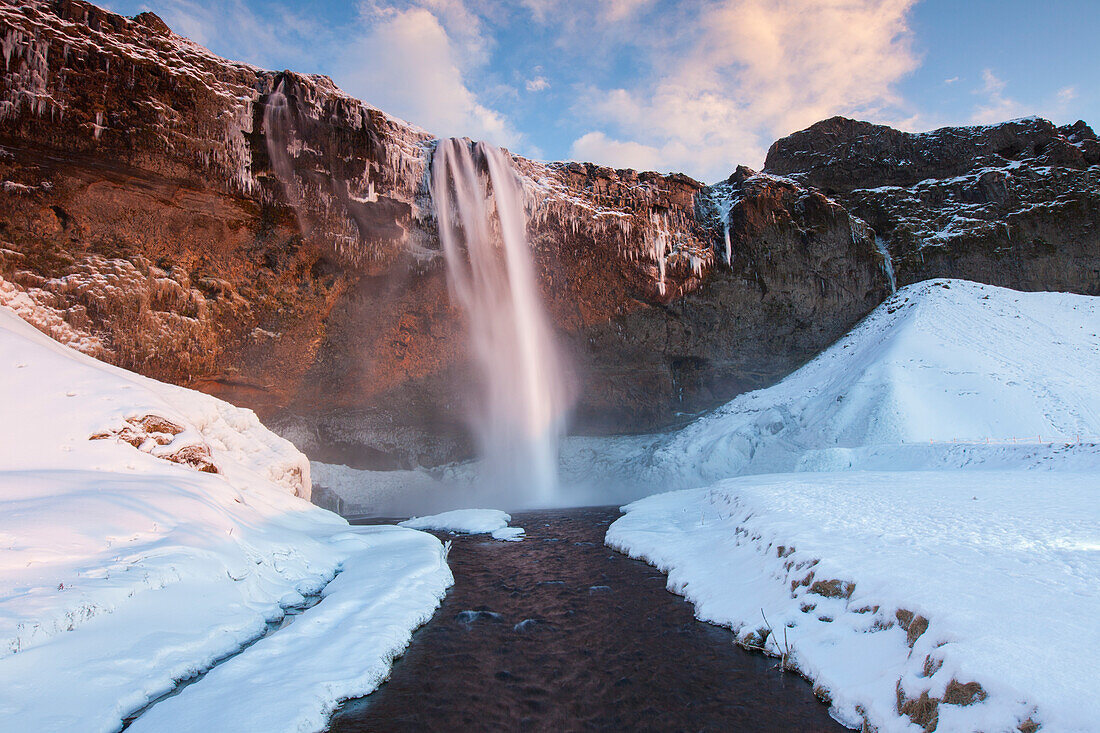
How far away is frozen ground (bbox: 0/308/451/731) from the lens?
488 centimetres

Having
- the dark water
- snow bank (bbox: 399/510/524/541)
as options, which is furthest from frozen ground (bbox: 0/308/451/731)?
snow bank (bbox: 399/510/524/541)

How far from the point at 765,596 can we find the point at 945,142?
47.7 meters

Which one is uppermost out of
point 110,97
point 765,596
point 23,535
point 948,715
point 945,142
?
point 945,142

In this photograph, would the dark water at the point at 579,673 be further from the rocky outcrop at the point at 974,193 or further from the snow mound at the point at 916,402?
the rocky outcrop at the point at 974,193

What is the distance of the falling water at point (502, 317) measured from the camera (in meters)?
27.3

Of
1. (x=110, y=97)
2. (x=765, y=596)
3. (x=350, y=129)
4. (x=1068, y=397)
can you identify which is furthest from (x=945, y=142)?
(x=110, y=97)

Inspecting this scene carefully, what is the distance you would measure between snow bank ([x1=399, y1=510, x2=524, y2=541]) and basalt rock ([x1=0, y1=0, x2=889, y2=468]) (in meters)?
12.3

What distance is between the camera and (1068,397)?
872 inches

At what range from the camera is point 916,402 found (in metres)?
24.4

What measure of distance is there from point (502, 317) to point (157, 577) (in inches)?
999

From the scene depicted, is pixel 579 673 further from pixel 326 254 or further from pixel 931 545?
pixel 326 254

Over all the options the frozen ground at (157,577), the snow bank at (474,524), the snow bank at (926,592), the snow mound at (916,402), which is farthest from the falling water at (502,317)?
the snow bank at (926,592)

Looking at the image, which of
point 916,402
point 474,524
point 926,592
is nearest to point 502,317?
point 474,524

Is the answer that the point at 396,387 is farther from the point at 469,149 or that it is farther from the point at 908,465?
the point at 908,465
